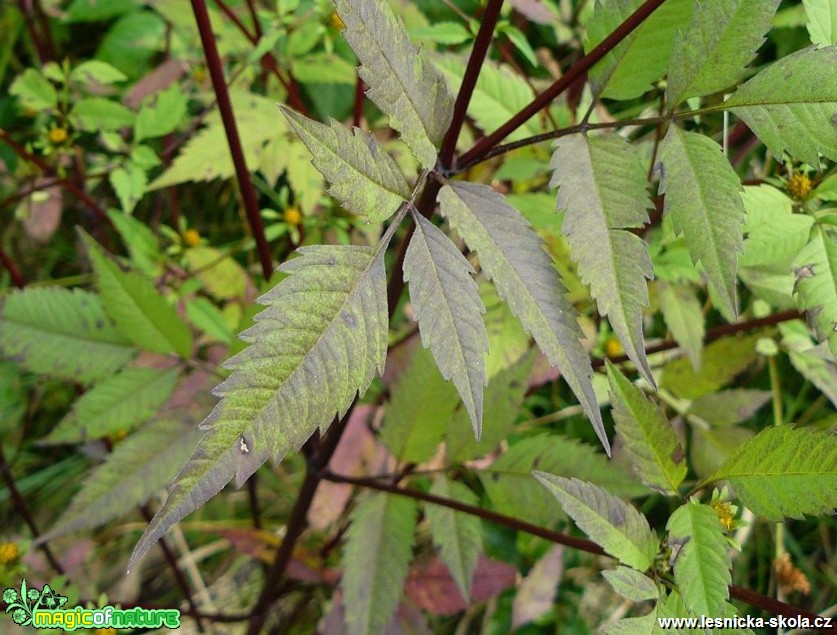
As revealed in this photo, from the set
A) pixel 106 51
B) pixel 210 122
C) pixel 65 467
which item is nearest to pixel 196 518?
pixel 65 467

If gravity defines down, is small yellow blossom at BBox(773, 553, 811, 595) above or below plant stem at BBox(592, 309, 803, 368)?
below

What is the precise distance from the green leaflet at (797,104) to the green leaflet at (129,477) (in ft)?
2.51

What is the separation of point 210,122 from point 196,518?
893mm

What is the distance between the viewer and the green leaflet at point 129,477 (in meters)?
0.90

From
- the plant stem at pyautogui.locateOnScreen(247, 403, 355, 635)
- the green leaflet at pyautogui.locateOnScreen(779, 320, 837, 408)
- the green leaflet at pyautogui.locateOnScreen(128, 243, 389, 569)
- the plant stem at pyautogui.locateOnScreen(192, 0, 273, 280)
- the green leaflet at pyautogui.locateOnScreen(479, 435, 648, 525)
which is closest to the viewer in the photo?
the green leaflet at pyautogui.locateOnScreen(128, 243, 389, 569)

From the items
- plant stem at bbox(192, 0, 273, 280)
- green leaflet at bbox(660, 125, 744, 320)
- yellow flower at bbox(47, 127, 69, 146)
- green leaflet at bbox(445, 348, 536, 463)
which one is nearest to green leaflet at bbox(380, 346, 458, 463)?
green leaflet at bbox(445, 348, 536, 463)

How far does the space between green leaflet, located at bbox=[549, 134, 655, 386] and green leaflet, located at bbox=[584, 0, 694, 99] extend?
0.27 feet

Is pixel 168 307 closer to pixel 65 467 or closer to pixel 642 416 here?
pixel 642 416

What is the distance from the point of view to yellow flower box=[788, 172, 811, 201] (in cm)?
79

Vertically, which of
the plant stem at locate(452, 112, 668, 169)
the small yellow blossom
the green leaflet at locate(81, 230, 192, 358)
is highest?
the plant stem at locate(452, 112, 668, 169)

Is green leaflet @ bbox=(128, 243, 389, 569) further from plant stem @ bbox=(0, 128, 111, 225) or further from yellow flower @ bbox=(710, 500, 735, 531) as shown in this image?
plant stem @ bbox=(0, 128, 111, 225)

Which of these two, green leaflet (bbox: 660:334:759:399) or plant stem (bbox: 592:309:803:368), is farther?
green leaflet (bbox: 660:334:759:399)

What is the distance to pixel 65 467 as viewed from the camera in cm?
159

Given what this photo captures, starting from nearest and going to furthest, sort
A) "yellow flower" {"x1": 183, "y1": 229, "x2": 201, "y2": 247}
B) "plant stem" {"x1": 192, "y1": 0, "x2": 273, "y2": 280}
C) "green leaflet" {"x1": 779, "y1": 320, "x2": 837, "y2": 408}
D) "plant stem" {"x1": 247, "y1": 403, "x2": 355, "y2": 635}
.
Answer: "plant stem" {"x1": 192, "y1": 0, "x2": 273, "y2": 280} < "plant stem" {"x1": 247, "y1": 403, "x2": 355, "y2": 635} < "green leaflet" {"x1": 779, "y1": 320, "x2": 837, "y2": 408} < "yellow flower" {"x1": 183, "y1": 229, "x2": 201, "y2": 247}
